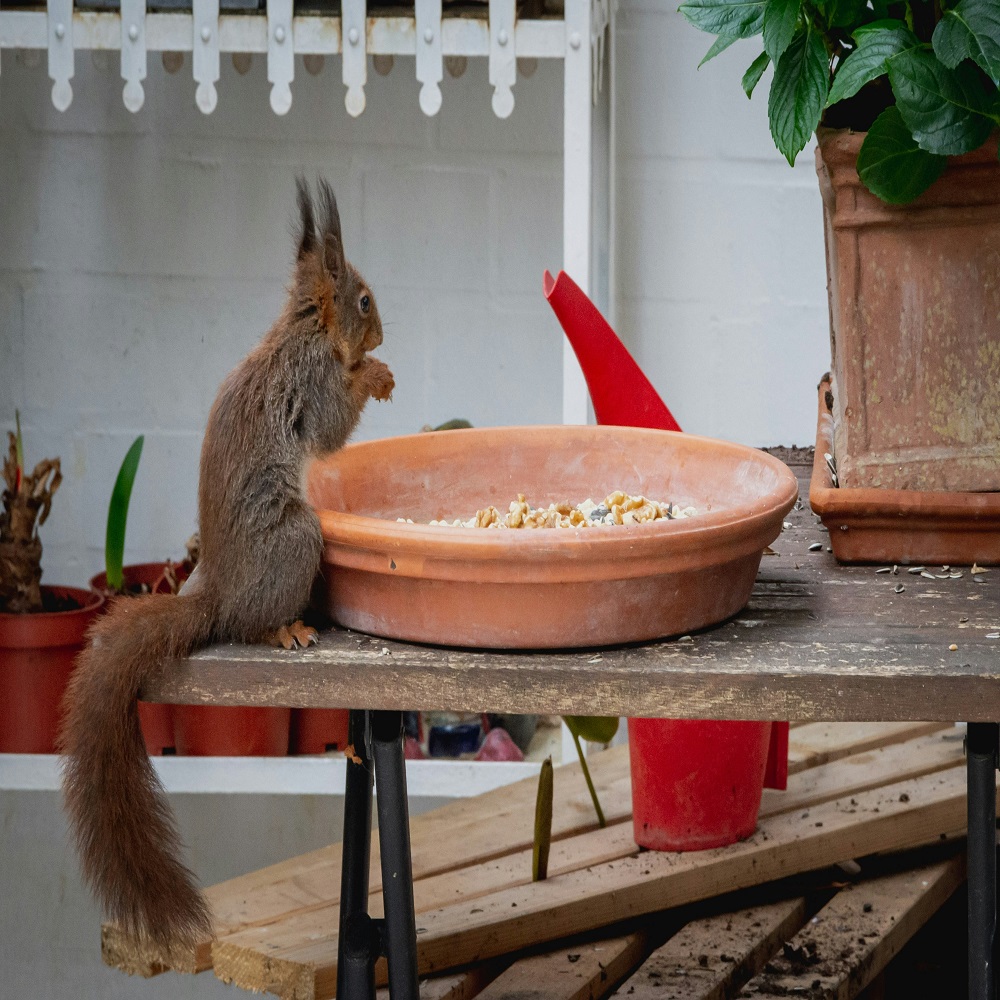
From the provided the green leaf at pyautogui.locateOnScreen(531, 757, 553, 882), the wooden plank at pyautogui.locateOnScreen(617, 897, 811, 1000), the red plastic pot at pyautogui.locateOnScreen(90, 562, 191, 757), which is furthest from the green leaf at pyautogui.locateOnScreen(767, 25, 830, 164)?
the red plastic pot at pyautogui.locateOnScreen(90, 562, 191, 757)

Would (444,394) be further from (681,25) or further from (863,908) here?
(863,908)

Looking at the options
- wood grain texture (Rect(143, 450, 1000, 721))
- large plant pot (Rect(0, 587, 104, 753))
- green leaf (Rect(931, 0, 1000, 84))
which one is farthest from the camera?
large plant pot (Rect(0, 587, 104, 753))

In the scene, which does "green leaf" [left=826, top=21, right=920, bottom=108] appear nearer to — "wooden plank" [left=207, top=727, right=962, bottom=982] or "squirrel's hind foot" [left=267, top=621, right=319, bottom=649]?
"squirrel's hind foot" [left=267, top=621, right=319, bottom=649]

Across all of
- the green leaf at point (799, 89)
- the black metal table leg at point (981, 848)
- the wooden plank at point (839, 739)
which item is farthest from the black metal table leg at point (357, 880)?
the wooden plank at point (839, 739)

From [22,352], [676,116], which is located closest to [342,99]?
[676,116]

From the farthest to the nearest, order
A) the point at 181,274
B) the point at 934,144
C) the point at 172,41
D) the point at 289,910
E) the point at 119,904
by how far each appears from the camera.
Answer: the point at 181,274
the point at 172,41
the point at 289,910
the point at 934,144
the point at 119,904

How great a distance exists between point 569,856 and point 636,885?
123 millimetres

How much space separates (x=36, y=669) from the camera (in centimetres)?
198

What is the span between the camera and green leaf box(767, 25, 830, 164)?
3.45ft

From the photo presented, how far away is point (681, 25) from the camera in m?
2.11

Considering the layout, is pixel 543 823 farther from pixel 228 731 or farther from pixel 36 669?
pixel 36 669

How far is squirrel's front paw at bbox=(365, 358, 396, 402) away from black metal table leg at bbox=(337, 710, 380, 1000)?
0.25 metres

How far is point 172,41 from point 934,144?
1091 millimetres

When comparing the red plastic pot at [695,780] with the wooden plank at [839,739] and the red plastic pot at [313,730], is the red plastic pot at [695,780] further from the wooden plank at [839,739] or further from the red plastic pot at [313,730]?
the red plastic pot at [313,730]
